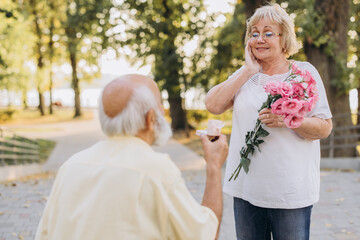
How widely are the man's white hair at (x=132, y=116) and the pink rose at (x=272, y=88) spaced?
73 centimetres

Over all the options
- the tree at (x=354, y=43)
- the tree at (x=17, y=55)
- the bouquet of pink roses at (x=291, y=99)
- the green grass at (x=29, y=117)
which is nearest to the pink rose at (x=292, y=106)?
the bouquet of pink roses at (x=291, y=99)

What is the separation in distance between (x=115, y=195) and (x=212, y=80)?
49.0ft

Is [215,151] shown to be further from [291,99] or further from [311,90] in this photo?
[311,90]

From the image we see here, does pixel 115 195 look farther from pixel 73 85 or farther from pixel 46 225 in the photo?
pixel 73 85

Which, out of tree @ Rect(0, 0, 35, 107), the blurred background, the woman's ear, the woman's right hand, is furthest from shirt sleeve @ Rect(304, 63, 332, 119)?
tree @ Rect(0, 0, 35, 107)

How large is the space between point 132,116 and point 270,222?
45.3 inches

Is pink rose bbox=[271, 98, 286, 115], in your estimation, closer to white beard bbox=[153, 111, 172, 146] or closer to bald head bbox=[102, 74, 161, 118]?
white beard bbox=[153, 111, 172, 146]

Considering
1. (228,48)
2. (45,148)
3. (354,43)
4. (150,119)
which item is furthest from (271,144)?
(45,148)

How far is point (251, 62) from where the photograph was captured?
7.58 feet

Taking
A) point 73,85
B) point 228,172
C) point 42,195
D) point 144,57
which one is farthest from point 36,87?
point 228,172

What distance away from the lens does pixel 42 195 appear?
693 centimetres

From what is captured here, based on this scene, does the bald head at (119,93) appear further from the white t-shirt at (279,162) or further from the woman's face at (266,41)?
the woman's face at (266,41)

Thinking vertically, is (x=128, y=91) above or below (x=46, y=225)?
above

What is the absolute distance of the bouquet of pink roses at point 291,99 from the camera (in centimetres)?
200
